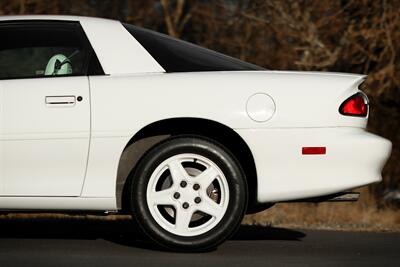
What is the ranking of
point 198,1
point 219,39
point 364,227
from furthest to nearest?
point 198,1 < point 219,39 < point 364,227

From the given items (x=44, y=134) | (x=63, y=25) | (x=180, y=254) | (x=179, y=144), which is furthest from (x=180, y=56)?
(x=180, y=254)

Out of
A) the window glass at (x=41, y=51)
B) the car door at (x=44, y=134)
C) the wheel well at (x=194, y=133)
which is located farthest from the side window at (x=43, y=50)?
the wheel well at (x=194, y=133)

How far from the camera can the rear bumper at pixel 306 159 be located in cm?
626

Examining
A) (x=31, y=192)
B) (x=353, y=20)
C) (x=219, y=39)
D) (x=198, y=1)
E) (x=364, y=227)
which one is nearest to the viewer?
(x=31, y=192)

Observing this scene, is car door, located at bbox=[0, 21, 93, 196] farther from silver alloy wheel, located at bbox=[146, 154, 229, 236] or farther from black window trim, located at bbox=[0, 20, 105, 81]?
silver alloy wheel, located at bbox=[146, 154, 229, 236]

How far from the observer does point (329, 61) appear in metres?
13.3

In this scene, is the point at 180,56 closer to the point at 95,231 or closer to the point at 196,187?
the point at 196,187

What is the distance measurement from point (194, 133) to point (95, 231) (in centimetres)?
159

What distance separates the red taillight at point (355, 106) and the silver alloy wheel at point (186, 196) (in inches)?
33.6

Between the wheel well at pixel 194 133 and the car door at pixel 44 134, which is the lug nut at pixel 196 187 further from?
the car door at pixel 44 134

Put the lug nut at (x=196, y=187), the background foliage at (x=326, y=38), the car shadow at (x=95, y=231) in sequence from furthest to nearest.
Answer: the background foliage at (x=326, y=38) → the car shadow at (x=95, y=231) → the lug nut at (x=196, y=187)

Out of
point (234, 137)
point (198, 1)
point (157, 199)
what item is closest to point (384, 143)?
point (234, 137)

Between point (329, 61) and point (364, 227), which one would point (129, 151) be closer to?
point (364, 227)

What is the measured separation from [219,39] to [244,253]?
8.56 meters
